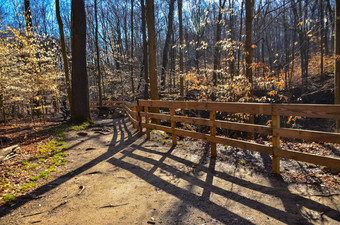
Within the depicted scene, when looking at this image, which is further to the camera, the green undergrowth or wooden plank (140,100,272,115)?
the green undergrowth

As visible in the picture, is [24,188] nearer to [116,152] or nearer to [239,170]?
[116,152]

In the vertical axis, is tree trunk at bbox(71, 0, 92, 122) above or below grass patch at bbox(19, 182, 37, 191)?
above

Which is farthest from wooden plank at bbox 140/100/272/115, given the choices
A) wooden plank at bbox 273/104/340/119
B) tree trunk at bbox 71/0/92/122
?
tree trunk at bbox 71/0/92/122

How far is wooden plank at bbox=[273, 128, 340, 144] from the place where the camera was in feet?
10.1

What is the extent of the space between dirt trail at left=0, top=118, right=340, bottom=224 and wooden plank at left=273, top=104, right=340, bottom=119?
3.81 ft

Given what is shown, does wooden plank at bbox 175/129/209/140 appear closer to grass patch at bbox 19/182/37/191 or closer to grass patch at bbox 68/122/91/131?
grass patch at bbox 19/182/37/191

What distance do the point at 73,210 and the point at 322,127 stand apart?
17931mm

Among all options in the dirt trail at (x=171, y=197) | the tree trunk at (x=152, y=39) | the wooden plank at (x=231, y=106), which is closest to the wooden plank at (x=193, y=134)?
the dirt trail at (x=171, y=197)

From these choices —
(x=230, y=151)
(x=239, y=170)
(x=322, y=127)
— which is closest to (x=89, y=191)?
Answer: (x=239, y=170)

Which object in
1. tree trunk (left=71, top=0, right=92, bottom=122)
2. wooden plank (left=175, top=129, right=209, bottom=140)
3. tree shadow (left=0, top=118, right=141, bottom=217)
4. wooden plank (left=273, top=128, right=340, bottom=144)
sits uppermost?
tree trunk (left=71, top=0, right=92, bottom=122)

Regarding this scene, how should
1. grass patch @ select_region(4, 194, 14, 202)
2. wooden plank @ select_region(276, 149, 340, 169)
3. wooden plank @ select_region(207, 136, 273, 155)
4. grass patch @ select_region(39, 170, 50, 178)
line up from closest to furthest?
wooden plank @ select_region(276, 149, 340, 169)
grass patch @ select_region(4, 194, 14, 202)
wooden plank @ select_region(207, 136, 273, 155)
grass patch @ select_region(39, 170, 50, 178)

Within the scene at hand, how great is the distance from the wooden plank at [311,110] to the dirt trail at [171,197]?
45.7 inches

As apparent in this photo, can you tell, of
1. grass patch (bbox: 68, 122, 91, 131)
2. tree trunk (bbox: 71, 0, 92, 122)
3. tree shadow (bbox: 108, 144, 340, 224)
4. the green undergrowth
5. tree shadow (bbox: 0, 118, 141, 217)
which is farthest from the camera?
tree trunk (bbox: 71, 0, 92, 122)

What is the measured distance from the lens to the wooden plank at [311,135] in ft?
10.1
